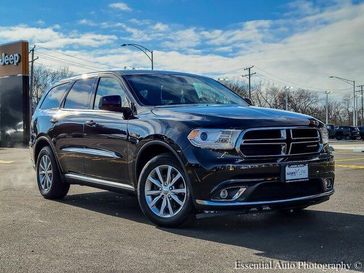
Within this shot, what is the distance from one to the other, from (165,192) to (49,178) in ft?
9.44

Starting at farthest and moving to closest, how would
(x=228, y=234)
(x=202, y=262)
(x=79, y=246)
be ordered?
(x=228, y=234)
(x=79, y=246)
(x=202, y=262)

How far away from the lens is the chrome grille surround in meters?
5.18

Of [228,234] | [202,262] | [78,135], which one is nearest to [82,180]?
[78,135]

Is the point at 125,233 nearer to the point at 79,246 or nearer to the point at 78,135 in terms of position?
the point at 79,246

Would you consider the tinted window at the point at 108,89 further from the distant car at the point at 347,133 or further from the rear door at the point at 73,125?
the distant car at the point at 347,133

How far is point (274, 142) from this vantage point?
5.29 metres

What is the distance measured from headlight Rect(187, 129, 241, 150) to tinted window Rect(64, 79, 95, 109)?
2315 millimetres

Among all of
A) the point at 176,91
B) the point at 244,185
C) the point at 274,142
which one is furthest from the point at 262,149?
the point at 176,91


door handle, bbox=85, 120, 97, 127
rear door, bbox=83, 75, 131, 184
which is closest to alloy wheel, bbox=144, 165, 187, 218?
rear door, bbox=83, 75, 131, 184

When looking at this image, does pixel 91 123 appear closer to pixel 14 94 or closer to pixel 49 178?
pixel 49 178

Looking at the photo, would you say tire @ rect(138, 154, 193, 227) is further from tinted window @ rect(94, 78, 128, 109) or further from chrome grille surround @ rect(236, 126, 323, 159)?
tinted window @ rect(94, 78, 128, 109)

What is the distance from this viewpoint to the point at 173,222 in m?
5.56

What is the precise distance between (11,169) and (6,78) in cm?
2585

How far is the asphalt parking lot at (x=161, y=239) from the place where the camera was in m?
4.34
